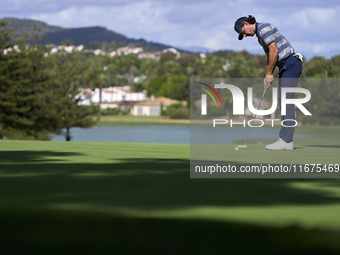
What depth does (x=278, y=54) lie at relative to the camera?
11453 millimetres

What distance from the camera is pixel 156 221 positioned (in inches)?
166

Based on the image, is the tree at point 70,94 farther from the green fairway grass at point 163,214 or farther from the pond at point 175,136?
the green fairway grass at point 163,214

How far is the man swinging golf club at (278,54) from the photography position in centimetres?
1127

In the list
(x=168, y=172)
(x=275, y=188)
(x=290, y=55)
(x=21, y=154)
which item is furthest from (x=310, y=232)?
(x=290, y=55)

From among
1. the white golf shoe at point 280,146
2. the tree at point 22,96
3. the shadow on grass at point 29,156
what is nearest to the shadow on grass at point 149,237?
the shadow on grass at point 29,156

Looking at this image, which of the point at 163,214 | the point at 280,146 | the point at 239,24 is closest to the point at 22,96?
the point at 280,146

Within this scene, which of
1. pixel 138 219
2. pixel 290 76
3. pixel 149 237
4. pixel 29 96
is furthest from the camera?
pixel 29 96

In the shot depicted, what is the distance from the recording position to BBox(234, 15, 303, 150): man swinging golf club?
11.3 m

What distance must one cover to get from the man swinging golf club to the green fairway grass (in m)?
4.76

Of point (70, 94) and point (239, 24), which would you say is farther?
point (70, 94)

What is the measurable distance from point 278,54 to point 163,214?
7.61 metres

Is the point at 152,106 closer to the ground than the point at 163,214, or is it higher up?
closer to the ground

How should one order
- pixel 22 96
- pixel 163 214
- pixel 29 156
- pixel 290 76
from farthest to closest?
pixel 22 96
pixel 290 76
pixel 29 156
pixel 163 214

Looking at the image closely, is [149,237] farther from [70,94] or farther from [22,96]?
[70,94]
